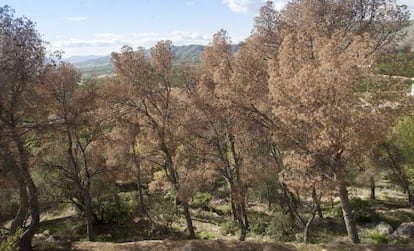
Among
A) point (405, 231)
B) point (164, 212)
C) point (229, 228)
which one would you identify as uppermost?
point (164, 212)

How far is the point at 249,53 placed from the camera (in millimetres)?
22781

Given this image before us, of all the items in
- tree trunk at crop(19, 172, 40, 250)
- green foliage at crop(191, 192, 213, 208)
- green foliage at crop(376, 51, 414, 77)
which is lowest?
green foliage at crop(191, 192, 213, 208)

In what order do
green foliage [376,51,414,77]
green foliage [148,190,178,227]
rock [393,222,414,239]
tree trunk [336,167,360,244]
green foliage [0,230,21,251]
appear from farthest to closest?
Answer: green foliage [148,190,178,227] < rock [393,222,414,239] < green foliage [376,51,414,77] < tree trunk [336,167,360,244] < green foliage [0,230,21,251]

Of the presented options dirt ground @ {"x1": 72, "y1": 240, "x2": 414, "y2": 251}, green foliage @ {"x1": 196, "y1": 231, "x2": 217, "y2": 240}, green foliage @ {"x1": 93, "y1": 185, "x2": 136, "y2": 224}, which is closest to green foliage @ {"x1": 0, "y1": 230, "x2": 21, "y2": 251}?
dirt ground @ {"x1": 72, "y1": 240, "x2": 414, "y2": 251}

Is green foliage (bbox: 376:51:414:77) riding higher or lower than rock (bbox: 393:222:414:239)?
higher

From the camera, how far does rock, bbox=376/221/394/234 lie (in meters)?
27.0

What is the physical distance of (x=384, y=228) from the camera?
27500 mm

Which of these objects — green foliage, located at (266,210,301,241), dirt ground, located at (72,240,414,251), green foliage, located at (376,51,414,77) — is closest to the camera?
dirt ground, located at (72,240,414,251)

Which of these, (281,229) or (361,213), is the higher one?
(281,229)

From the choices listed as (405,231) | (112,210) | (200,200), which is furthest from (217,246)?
(200,200)

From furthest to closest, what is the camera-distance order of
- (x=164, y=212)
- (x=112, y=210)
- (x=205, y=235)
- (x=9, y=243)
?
1. (x=112, y=210)
2. (x=164, y=212)
3. (x=205, y=235)
4. (x=9, y=243)

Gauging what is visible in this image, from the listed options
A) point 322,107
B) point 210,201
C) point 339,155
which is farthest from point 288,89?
point 210,201

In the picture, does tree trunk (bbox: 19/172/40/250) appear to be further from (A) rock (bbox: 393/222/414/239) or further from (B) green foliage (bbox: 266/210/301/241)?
(A) rock (bbox: 393/222/414/239)

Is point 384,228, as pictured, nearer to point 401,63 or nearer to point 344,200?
point 401,63
